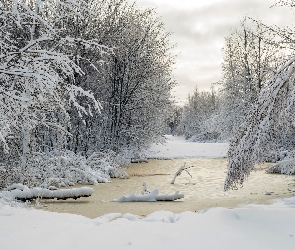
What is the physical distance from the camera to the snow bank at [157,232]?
5.20 m

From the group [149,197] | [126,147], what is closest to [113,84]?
[126,147]

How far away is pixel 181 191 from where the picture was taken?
14.6 meters

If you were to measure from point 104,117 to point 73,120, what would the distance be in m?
4.69

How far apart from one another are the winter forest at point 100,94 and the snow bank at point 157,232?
89.2 inches

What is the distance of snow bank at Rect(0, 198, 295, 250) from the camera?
17.1 feet

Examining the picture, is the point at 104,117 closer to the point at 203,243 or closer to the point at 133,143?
the point at 133,143

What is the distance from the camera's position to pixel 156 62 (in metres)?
28.9

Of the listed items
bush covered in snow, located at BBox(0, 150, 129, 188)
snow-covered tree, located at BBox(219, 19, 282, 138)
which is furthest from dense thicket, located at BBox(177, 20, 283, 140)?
bush covered in snow, located at BBox(0, 150, 129, 188)

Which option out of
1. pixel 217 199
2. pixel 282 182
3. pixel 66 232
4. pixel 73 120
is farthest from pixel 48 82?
pixel 73 120

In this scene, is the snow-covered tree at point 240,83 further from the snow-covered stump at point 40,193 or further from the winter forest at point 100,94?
the snow-covered stump at point 40,193

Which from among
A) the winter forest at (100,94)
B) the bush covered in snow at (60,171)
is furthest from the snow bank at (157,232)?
the bush covered in snow at (60,171)

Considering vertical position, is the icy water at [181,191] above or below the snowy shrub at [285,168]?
below

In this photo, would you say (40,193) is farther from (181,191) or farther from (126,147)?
(126,147)

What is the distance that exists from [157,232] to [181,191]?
29.3 ft
